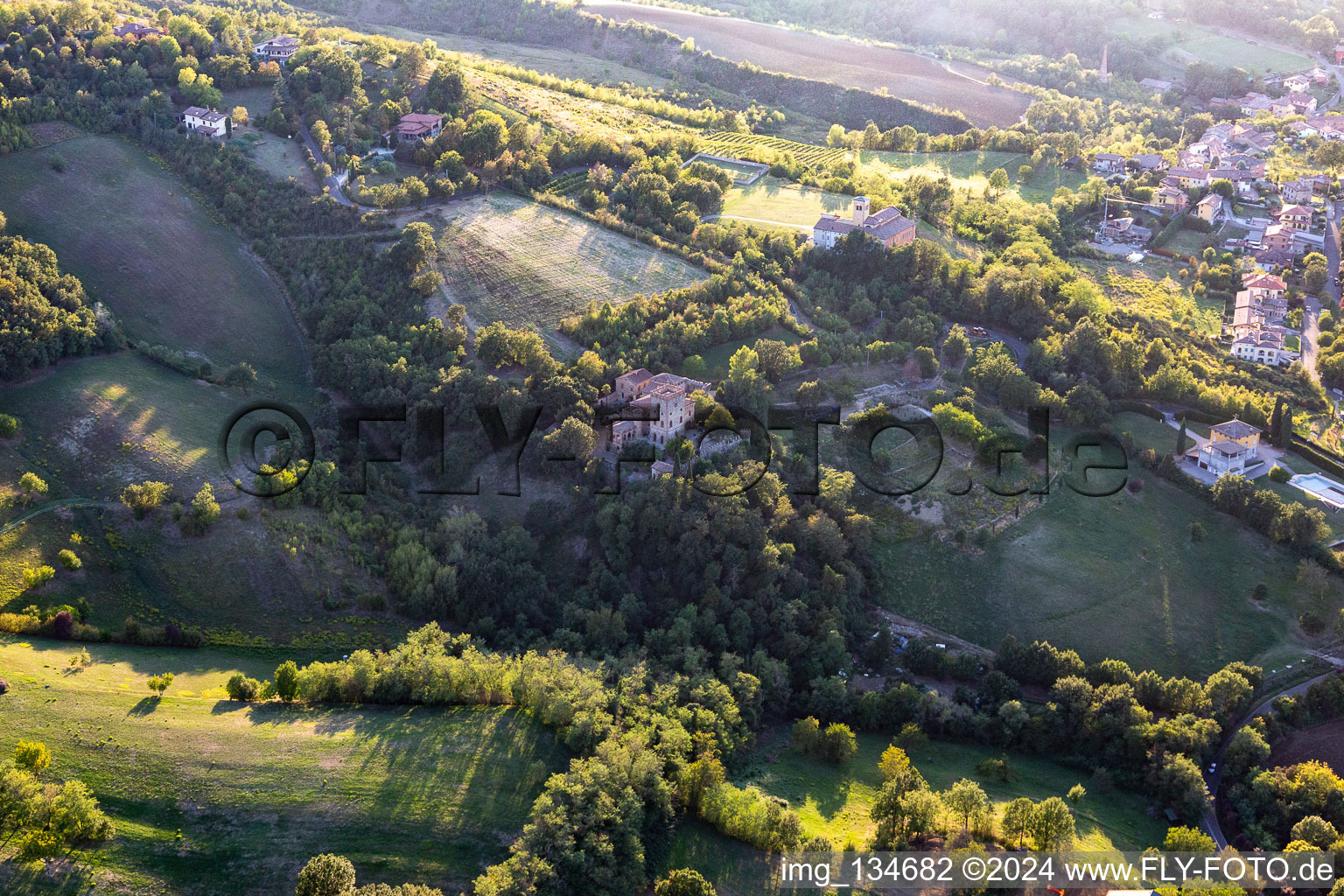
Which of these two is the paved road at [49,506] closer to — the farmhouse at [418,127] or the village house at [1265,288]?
the farmhouse at [418,127]

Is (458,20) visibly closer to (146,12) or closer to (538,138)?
(146,12)

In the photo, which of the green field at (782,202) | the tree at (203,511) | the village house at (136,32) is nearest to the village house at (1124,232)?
the green field at (782,202)

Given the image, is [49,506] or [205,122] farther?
[205,122]

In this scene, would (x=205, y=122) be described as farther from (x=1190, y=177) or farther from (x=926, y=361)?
(x=1190, y=177)

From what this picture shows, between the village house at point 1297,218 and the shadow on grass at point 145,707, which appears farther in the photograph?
the village house at point 1297,218

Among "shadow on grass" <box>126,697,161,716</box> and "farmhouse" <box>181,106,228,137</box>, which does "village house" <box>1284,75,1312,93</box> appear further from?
"shadow on grass" <box>126,697,161,716</box>

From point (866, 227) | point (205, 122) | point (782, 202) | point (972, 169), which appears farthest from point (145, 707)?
point (972, 169)

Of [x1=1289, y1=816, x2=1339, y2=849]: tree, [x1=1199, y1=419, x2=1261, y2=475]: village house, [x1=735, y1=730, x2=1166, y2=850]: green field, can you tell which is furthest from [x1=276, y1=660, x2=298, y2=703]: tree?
[x1=1199, y1=419, x2=1261, y2=475]: village house

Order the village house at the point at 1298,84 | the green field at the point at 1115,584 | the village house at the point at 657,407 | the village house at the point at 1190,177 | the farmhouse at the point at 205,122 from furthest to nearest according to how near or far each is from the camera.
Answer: the village house at the point at 1298,84, the village house at the point at 1190,177, the farmhouse at the point at 205,122, the village house at the point at 657,407, the green field at the point at 1115,584
